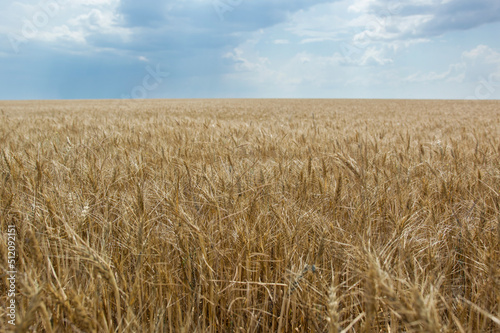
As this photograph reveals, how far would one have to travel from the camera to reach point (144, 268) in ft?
3.64

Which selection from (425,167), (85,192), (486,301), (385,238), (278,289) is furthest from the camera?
(425,167)

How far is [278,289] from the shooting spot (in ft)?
3.60

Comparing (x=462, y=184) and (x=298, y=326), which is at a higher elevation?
(x=462, y=184)

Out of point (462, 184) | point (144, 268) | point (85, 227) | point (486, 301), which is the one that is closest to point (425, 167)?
point (462, 184)

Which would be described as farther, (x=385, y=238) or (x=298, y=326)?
(x=385, y=238)

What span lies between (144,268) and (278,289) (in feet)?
1.65

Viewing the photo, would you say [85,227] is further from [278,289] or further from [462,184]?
[462,184]

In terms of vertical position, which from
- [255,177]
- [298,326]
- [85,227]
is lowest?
[298,326]

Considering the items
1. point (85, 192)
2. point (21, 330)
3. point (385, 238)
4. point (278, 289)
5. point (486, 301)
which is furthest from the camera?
point (85, 192)

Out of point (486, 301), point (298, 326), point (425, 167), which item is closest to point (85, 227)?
point (298, 326)

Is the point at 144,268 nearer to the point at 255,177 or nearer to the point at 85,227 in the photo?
the point at 85,227

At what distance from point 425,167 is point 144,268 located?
2249mm

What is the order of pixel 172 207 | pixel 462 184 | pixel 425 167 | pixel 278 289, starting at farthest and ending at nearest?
pixel 425 167, pixel 462 184, pixel 172 207, pixel 278 289

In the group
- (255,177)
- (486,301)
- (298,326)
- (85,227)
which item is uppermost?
(255,177)
